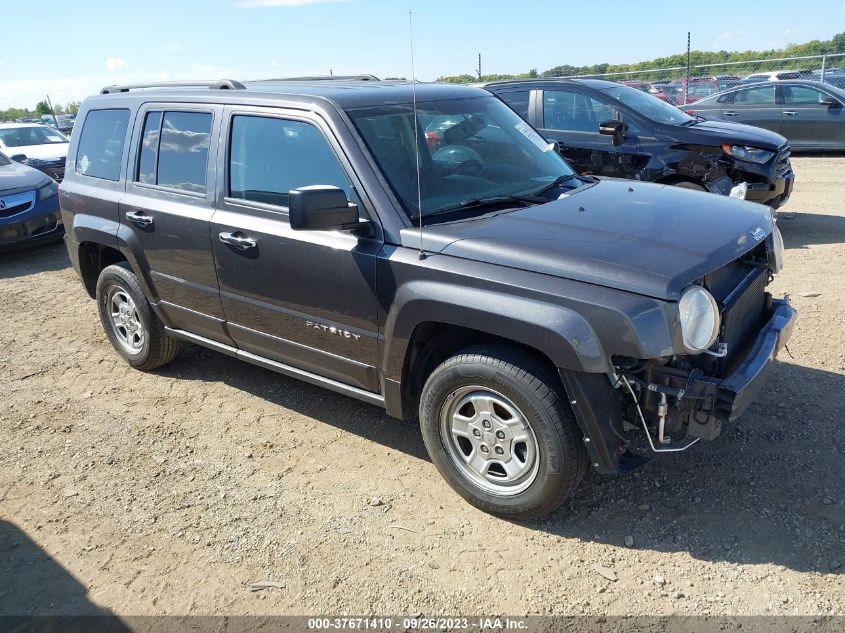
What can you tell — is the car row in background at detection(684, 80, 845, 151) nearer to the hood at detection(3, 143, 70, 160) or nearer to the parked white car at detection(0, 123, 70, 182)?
the parked white car at detection(0, 123, 70, 182)

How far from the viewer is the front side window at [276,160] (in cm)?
372

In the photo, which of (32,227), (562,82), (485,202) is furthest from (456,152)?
(32,227)

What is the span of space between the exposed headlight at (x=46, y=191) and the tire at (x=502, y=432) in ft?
26.3

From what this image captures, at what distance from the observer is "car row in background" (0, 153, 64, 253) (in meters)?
8.98

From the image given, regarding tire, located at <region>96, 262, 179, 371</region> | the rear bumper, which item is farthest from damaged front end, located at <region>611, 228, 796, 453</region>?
the rear bumper

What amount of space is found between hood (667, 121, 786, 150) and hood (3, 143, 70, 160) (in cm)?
1108

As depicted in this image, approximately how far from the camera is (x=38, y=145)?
46.7ft

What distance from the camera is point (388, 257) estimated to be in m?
3.40

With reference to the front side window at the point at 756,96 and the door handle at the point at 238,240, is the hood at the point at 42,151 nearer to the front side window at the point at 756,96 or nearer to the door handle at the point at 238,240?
the door handle at the point at 238,240

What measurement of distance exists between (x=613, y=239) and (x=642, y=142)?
5199 millimetres

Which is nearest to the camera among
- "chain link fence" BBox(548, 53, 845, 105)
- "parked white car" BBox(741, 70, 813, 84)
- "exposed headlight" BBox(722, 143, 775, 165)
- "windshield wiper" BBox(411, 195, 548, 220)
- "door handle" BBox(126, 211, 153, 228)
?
"windshield wiper" BBox(411, 195, 548, 220)

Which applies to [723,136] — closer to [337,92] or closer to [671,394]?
[337,92]

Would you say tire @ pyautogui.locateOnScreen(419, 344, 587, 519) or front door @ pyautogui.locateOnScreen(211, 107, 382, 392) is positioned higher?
front door @ pyautogui.locateOnScreen(211, 107, 382, 392)

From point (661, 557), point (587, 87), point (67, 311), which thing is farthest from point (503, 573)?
point (587, 87)
